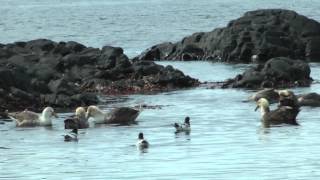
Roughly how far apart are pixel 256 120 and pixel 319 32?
2786cm

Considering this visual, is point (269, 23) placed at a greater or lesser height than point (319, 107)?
greater

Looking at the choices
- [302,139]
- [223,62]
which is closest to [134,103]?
[302,139]

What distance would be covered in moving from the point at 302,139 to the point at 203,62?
95.0ft

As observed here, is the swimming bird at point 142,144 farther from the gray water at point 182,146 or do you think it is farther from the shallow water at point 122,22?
the shallow water at point 122,22

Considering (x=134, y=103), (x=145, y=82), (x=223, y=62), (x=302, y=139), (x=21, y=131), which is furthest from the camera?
(x=223, y=62)

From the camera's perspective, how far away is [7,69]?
120ft

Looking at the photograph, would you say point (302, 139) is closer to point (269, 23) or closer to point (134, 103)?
point (134, 103)

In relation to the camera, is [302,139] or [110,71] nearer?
[302,139]

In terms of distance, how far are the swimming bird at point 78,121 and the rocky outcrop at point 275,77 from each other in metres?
11.4

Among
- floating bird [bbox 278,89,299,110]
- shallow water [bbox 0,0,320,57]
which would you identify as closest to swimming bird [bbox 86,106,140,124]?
floating bird [bbox 278,89,299,110]

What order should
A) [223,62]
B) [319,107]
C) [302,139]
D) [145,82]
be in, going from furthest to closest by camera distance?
[223,62] → [145,82] → [319,107] → [302,139]

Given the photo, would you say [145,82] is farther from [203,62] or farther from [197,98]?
[203,62]

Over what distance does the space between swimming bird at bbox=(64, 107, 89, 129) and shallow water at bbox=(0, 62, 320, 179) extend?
0.29 metres

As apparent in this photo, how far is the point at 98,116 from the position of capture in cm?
3070
